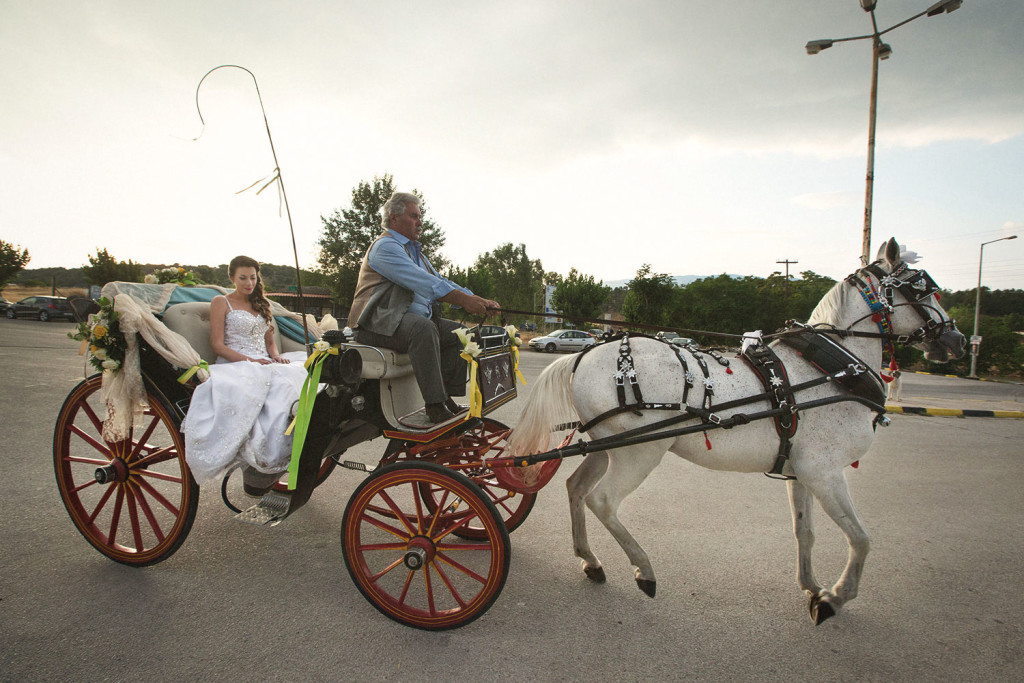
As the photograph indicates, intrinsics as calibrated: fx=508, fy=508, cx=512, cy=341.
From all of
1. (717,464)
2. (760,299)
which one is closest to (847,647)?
(717,464)

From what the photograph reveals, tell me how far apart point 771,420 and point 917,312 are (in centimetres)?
105

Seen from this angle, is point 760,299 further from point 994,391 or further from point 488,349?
point 488,349

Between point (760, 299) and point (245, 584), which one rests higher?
point (760, 299)

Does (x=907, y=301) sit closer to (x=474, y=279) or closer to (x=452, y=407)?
(x=452, y=407)

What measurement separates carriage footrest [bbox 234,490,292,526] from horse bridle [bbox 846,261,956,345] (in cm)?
340

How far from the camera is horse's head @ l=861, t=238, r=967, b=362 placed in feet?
9.25

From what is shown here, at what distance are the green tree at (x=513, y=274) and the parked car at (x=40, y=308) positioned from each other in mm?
25024

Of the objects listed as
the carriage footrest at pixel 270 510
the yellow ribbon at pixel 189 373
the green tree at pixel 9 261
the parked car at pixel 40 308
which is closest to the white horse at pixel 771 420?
the carriage footrest at pixel 270 510

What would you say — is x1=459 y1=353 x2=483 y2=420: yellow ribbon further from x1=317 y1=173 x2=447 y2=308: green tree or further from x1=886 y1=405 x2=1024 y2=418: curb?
x1=317 y1=173 x2=447 y2=308: green tree

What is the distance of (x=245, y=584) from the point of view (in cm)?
291

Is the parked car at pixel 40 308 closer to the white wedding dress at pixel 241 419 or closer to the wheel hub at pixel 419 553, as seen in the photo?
the white wedding dress at pixel 241 419

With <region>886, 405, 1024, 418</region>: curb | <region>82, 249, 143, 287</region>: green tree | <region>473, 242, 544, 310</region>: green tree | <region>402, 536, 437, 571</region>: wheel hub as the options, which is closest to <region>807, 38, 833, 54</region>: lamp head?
<region>886, 405, 1024, 418</region>: curb

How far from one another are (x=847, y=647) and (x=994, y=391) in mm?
16645

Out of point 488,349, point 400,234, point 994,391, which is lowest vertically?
point 994,391
